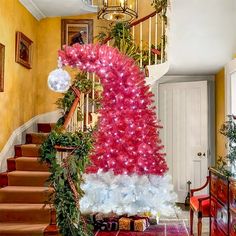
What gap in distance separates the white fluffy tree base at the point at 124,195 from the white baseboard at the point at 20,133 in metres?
1.26

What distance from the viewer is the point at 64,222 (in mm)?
3438

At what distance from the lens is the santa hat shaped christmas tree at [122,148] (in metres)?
4.97

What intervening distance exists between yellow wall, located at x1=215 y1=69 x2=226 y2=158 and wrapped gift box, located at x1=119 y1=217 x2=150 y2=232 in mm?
1886

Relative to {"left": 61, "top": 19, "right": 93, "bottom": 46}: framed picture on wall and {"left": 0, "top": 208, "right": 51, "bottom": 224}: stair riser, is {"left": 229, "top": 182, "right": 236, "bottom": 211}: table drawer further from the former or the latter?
{"left": 61, "top": 19, "right": 93, "bottom": 46}: framed picture on wall

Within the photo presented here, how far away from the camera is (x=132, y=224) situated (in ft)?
16.6

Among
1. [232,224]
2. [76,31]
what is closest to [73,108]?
[232,224]

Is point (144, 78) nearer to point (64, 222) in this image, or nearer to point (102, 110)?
point (102, 110)

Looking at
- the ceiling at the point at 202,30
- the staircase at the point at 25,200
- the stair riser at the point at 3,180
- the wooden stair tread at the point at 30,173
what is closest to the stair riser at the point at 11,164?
the staircase at the point at 25,200

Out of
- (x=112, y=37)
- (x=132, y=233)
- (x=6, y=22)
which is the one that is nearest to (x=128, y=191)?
(x=132, y=233)

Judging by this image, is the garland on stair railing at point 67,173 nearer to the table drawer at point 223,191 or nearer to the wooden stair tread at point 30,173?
the table drawer at point 223,191

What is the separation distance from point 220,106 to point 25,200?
11.8ft

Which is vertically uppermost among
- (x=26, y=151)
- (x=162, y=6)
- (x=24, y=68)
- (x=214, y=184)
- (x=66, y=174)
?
(x=162, y=6)

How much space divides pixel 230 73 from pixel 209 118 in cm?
147

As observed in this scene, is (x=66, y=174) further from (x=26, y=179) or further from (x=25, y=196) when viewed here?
(x=26, y=179)
